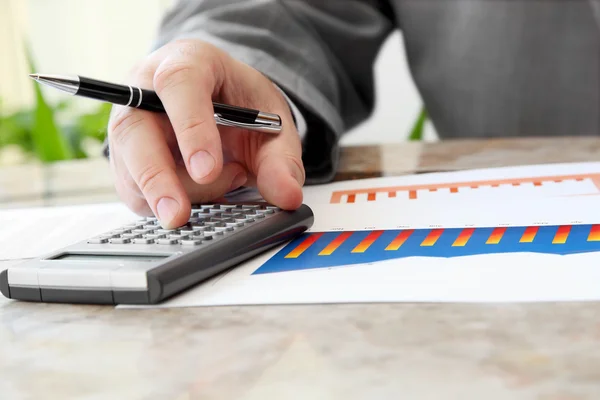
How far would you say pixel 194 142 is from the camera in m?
0.43

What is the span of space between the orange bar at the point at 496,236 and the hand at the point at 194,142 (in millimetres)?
130

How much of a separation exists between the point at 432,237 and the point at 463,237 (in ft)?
0.06

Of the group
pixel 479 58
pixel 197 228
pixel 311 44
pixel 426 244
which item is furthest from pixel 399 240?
pixel 479 58

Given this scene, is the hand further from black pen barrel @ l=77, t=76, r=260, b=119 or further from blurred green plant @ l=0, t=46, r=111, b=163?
blurred green plant @ l=0, t=46, r=111, b=163

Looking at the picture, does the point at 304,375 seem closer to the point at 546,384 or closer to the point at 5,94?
the point at 546,384

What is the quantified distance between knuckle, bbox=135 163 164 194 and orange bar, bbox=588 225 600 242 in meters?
0.27

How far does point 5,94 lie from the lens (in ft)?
8.55

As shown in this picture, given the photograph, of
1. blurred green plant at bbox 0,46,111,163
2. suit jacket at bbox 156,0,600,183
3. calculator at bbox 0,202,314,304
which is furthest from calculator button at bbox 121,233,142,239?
blurred green plant at bbox 0,46,111,163

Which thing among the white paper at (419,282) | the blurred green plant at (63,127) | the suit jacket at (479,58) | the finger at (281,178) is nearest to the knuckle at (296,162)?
the finger at (281,178)

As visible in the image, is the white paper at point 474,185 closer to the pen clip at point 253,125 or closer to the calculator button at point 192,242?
the pen clip at point 253,125

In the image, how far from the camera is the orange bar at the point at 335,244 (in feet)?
1.27

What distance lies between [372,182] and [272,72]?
0.15m

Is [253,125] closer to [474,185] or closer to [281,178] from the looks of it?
[281,178]

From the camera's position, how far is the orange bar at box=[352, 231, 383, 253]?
1.27ft
